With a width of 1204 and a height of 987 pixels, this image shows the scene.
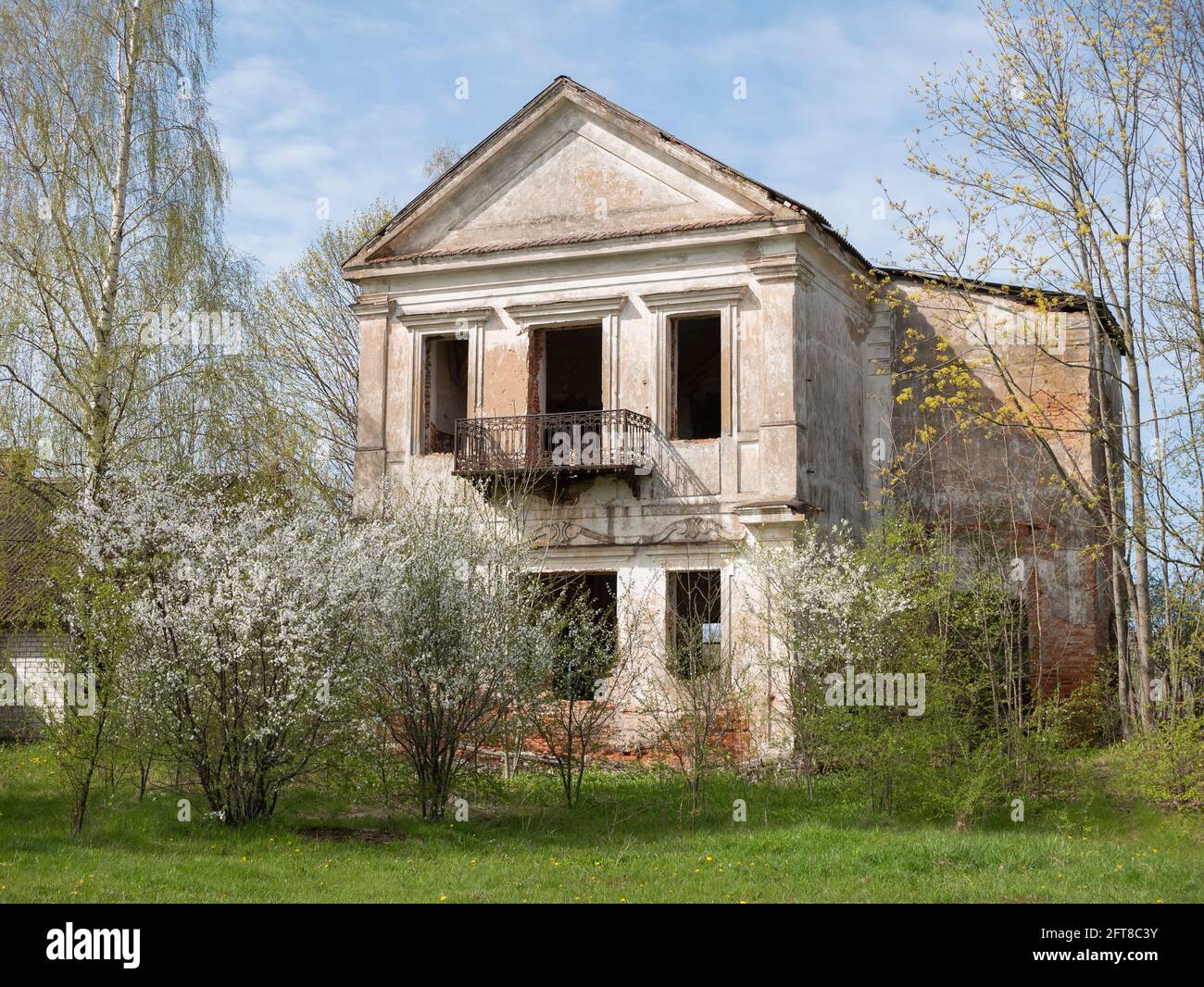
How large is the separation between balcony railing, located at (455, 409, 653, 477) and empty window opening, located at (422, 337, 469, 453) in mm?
1302

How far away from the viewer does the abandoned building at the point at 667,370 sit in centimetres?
1864

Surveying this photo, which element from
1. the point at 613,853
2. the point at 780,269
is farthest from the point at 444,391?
the point at 613,853

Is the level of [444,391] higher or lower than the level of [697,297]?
lower

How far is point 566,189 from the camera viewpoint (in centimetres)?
2036

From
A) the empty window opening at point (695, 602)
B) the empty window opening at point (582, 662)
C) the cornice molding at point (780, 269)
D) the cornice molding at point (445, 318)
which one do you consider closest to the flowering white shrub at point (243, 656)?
the empty window opening at point (582, 662)

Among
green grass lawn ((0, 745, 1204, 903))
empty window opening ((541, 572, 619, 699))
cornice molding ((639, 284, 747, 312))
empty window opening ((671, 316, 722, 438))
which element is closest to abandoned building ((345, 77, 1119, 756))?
cornice molding ((639, 284, 747, 312))

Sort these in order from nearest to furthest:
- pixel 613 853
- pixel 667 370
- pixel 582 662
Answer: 1. pixel 613 853
2. pixel 582 662
3. pixel 667 370

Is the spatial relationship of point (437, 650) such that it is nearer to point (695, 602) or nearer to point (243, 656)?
point (243, 656)

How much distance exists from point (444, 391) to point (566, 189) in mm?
4048

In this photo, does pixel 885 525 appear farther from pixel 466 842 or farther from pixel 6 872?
pixel 6 872

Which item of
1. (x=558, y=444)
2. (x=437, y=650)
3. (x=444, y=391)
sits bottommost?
(x=437, y=650)

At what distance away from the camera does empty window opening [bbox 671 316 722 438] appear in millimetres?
23820

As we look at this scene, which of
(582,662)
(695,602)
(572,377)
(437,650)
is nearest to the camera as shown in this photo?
(437,650)
